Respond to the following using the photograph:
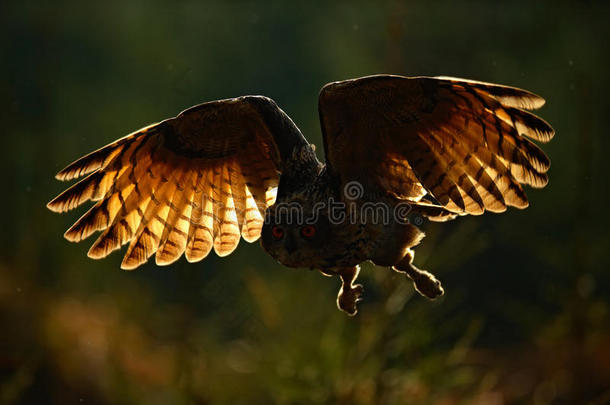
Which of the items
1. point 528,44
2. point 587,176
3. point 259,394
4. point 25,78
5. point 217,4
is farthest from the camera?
point 217,4

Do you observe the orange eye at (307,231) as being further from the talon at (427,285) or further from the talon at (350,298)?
the talon at (427,285)

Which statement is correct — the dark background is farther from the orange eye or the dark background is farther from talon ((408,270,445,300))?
the orange eye

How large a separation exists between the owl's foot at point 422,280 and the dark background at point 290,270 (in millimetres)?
1123

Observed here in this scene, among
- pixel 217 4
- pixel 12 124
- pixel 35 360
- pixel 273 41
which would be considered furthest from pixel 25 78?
pixel 35 360

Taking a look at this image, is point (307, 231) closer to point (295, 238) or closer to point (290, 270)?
point (295, 238)

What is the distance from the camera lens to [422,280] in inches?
67.6

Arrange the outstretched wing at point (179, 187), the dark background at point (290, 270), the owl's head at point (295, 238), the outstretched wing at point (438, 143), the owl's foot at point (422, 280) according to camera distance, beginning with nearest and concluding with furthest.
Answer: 1. the owl's head at point (295, 238)
2. the outstretched wing at point (438, 143)
3. the owl's foot at point (422, 280)
4. the outstretched wing at point (179, 187)
5. the dark background at point (290, 270)

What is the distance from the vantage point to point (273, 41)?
9.48 meters

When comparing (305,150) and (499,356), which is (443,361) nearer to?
(305,150)

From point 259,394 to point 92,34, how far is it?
23.5 ft

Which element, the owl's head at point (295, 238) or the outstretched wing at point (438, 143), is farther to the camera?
the outstretched wing at point (438, 143)

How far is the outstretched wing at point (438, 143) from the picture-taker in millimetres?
1601

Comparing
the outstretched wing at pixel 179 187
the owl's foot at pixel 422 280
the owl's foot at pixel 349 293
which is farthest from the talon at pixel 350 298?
the outstretched wing at pixel 179 187

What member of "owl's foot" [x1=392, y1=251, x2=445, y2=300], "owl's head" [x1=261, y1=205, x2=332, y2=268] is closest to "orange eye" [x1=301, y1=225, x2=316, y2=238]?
"owl's head" [x1=261, y1=205, x2=332, y2=268]
